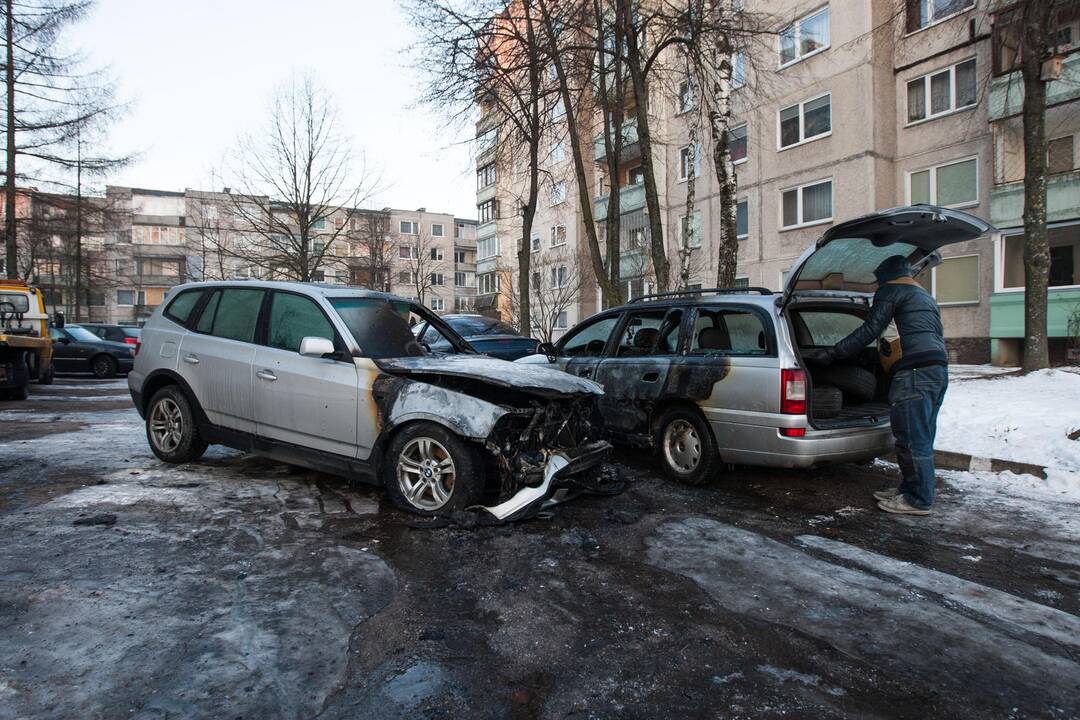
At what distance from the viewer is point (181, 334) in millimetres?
5996

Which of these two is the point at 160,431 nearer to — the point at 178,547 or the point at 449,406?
the point at 178,547

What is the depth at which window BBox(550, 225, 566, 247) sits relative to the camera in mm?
35875

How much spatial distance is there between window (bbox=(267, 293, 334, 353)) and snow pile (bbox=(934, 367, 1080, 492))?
622 centimetres

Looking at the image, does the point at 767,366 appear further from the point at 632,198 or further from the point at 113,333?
the point at 632,198

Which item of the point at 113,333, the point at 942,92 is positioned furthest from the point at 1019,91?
the point at 113,333

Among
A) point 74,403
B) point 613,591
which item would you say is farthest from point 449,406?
point 74,403

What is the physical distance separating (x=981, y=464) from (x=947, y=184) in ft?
53.9

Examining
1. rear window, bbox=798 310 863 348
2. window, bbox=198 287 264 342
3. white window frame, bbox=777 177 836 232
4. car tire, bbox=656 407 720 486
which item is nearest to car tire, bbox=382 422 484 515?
window, bbox=198 287 264 342

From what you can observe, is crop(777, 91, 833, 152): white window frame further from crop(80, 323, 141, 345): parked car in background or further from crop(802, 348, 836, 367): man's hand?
crop(80, 323, 141, 345): parked car in background

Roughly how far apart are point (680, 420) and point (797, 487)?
3.90 ft

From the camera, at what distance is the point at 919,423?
15.9 feet

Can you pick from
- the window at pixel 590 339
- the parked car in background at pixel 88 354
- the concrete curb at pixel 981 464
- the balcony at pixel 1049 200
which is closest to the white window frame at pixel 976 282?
the balcony at pixel 1049 200

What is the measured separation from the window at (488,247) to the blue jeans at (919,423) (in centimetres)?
4068

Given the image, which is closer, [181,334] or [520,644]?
[520,644]
